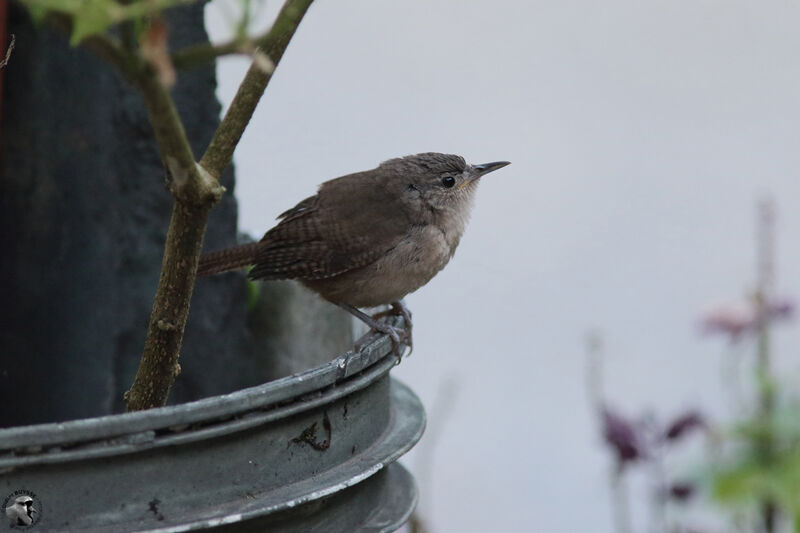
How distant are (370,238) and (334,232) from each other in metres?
0.09

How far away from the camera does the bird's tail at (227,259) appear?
2598mm

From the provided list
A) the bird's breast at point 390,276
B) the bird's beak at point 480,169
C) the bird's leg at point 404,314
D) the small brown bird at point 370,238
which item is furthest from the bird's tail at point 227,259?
the bird's beak at point 480,169

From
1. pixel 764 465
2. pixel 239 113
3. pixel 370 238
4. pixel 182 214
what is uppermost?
pixel 239 113

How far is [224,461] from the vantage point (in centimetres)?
145

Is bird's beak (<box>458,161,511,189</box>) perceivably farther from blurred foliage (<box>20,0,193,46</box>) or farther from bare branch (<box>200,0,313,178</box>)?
blurred foliage (<box>20,0,193,46</box>)

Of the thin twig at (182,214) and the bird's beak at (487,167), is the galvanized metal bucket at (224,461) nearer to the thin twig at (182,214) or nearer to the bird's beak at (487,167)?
the thin twig at (182,214)

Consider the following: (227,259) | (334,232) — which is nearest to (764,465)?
(334,232)

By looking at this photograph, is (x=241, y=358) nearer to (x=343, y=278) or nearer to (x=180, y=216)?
(x=343, y=278)

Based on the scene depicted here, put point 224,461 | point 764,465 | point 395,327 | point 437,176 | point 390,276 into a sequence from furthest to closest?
point 437,176 → point 390,276 → point 395,327 → point 764,465 → point 224,461

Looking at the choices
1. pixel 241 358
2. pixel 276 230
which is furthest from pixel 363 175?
pixel 241 358

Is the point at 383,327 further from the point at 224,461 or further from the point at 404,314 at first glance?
the point at 224,461

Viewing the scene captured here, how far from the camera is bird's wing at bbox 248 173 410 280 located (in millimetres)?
2564

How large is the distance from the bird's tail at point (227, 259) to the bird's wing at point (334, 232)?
0.03m

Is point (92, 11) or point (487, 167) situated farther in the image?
Answer: point (487, 167)
